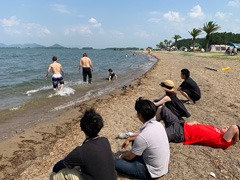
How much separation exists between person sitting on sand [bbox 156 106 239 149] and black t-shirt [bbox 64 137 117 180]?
5.68 feet

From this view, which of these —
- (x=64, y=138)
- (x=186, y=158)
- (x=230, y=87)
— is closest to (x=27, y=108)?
(x=64, y=138)

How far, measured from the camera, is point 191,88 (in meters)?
5.62

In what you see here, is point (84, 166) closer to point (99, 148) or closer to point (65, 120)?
point (99, 148)

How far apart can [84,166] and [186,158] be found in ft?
6.70

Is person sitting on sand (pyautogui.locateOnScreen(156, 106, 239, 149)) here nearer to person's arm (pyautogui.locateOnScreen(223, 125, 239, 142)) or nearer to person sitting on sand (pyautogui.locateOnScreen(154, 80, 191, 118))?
person's arm (pyautogui.locateOnScreen(223, 125, 239, 142))

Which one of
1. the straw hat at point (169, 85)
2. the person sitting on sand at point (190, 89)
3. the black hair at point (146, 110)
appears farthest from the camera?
the person sitting on sand at point (190, 89)

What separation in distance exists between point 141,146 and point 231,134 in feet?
6.62

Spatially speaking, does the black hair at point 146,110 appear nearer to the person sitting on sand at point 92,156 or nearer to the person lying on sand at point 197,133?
the person sitting on sand at point 92,156

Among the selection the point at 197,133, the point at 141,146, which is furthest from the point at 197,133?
the point at 141,146

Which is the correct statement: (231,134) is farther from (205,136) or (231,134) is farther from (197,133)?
(197,133)

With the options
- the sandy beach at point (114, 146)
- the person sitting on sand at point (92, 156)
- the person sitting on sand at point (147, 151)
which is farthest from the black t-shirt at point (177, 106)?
the person sitting on sand at point (92, 156)

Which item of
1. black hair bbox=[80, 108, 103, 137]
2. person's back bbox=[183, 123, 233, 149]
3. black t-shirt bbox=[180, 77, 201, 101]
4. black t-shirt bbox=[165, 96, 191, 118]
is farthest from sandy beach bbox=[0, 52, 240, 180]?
black hair bbox=[80, 108, 103, 137]

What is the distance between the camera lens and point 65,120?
5.15 m

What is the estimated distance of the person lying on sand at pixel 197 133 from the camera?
3139 millimetres
